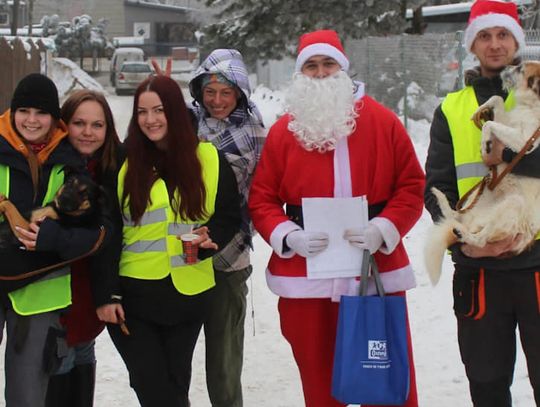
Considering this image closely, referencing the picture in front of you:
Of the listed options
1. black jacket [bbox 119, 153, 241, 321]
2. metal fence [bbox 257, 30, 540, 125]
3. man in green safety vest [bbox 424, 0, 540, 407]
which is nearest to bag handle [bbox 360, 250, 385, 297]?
man in green safety vest [bbox 424, 0, 540, 407]

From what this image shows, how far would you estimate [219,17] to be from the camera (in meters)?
18.4

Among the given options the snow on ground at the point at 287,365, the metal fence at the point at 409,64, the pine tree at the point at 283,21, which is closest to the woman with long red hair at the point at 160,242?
the snow on ground at the point at 287,365

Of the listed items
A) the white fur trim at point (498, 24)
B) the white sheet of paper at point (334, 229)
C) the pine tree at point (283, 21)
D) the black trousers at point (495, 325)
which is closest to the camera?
the black trousers at point (495, 325)

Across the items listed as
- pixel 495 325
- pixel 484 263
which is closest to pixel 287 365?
pixel 495 325

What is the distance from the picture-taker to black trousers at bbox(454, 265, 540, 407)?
3.20m

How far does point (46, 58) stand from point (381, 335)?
21.8 meters

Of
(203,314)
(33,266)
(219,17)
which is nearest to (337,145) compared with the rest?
(203,314)

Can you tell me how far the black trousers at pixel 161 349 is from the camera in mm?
3479

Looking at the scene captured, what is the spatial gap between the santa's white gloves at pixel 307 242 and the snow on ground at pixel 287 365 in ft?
5.30

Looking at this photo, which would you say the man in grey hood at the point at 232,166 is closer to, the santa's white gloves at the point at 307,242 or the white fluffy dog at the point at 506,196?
the santa's white gloves at the point at 307,242

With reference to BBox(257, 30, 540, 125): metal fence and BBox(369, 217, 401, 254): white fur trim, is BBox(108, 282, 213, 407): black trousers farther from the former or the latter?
BBox(257, 30, 540, 125): metal fence

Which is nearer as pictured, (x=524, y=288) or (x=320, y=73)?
(x=524, y=288)

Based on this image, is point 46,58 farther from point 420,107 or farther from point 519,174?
point 519,174

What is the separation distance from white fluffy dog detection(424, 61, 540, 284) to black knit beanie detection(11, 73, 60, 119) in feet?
5.79
